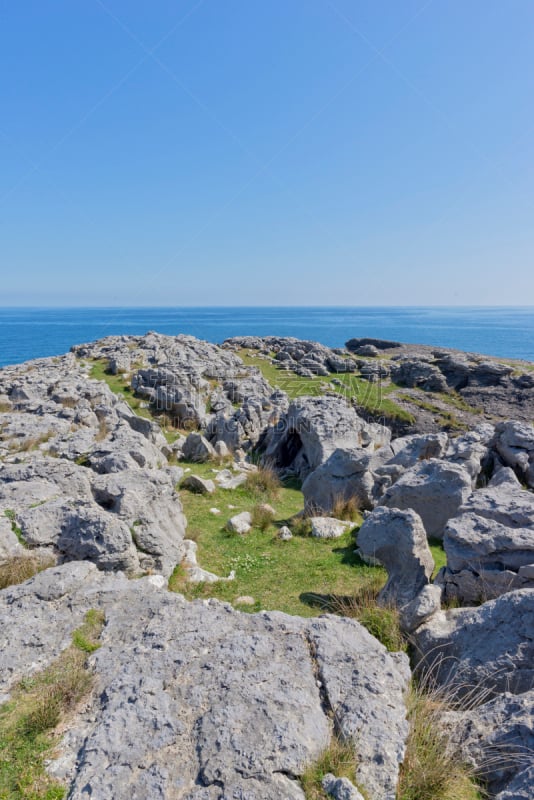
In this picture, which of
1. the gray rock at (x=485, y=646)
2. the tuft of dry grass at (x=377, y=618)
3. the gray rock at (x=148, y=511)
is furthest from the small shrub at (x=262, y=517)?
the gray rock at (x=485, y=646)

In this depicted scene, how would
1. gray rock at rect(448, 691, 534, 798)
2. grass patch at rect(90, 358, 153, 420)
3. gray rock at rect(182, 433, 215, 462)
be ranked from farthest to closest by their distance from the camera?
1. grass patch at rect(90, 358, 153, 420)
2. gray rock at rect(182, 433, 215, 462)
3. gray rock at rect(448, 691, 534, 798)

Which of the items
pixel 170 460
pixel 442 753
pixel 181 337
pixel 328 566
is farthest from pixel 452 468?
pixel 181 337

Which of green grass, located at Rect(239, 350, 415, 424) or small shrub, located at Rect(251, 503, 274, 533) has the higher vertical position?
small shrub, located at Rect(251, 503, 274, 533)

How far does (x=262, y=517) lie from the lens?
37.8 feet

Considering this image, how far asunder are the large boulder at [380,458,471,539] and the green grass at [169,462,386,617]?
6.15ft

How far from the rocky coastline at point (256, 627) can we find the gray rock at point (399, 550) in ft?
0.12

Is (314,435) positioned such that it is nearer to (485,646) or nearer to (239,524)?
(239,524)

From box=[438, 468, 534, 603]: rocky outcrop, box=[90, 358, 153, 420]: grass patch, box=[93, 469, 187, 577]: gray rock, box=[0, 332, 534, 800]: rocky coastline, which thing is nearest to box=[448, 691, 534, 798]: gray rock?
box=[0, 332, 534, 800]: rocky coastline

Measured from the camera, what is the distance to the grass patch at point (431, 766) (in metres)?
3.52

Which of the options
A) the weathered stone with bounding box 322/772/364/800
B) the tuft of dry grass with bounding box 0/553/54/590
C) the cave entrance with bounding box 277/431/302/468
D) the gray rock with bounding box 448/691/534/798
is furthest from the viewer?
the cave entrance with bounding box 277/431/302/468

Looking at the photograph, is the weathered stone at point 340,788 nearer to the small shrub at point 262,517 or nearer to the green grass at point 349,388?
the small shrub at point 262,517

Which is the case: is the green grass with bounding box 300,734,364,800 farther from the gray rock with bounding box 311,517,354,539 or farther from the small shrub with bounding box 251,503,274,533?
the small shrub with bounding box 251,503,274,533

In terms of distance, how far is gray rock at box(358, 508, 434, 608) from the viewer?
24.1ft

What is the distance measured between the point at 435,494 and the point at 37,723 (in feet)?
32.2
